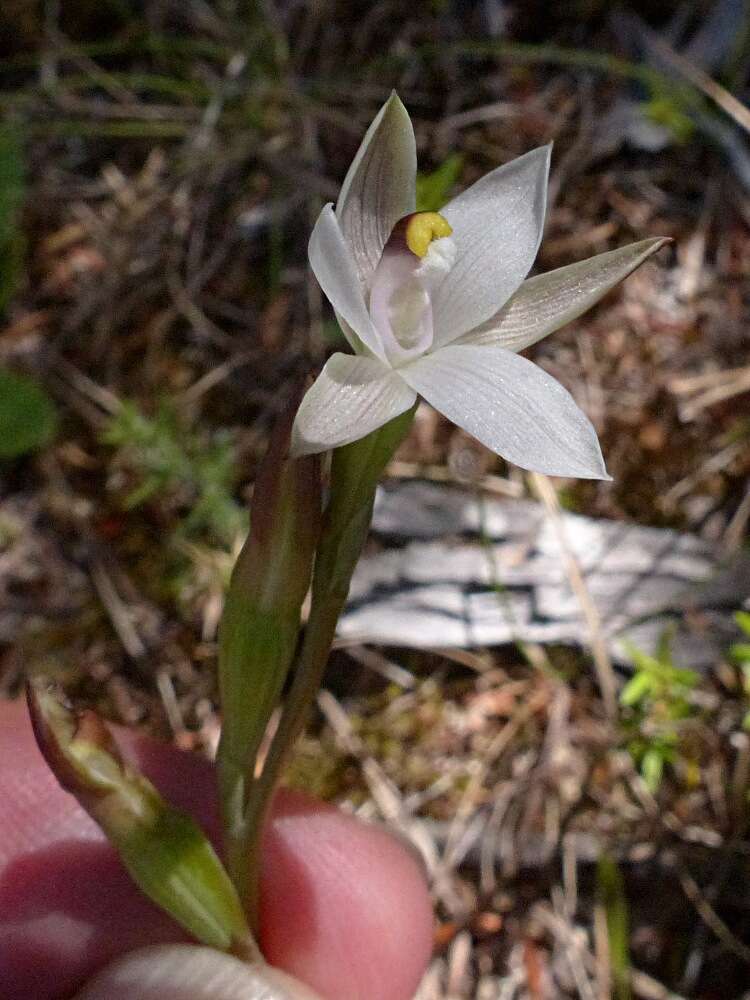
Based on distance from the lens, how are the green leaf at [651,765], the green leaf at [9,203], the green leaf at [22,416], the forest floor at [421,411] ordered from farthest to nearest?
1. the green leaf at [9,203]
2. the green leaf at [22,416]
3. the forest floor at [421,411]
4. the green leaf at [651,765]

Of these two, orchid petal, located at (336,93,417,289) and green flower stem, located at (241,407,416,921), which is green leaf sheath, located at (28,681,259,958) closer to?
green flower stem, located at (241,407,416,921)

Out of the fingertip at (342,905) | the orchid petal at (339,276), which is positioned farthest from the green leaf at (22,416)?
the orchid petal at (339,276)

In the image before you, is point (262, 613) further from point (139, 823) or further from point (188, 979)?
point (188, 979)

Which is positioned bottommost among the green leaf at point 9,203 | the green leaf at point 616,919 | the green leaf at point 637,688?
the green leaf at point 616,919

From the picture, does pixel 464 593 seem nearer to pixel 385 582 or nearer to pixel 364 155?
pixel 385 582

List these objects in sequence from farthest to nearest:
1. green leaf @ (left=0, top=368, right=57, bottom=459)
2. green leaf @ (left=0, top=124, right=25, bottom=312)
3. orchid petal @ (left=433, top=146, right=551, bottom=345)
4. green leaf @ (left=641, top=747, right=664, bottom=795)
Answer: green leaf @ (left=0, top=124, right=25, bottom=312), green leaf @ (left=0, top=368, right=57, bottom=459), green leaf @ (left=641, top=747, right=664, bottom=795), orchid petal @ (left=433, top=146, right=551, bottom=345)

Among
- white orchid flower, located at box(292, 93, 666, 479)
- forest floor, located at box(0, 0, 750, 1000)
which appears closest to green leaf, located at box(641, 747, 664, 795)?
forest floor, located at box(0, 0, 750, 1000)

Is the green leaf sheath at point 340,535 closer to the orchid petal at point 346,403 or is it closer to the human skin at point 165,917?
the orchid petal at point 346,403
